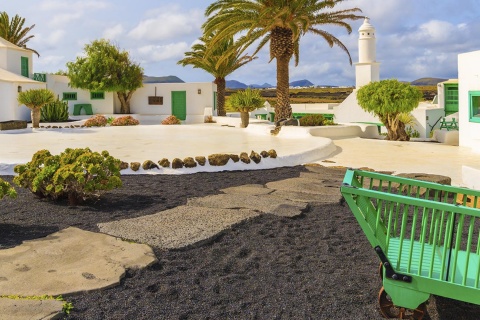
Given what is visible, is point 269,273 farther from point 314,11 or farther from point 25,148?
point 314,11

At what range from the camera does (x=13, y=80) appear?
2808cm

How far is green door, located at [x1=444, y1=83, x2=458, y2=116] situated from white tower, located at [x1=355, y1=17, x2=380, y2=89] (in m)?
4.59

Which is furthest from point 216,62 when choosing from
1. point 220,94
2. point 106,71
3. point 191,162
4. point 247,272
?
point 247,272

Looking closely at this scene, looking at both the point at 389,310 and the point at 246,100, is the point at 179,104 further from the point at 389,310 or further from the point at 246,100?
Answer: the point at 389,310

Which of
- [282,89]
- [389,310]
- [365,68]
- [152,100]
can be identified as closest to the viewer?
[389,310]

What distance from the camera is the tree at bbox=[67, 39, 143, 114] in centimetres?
3562

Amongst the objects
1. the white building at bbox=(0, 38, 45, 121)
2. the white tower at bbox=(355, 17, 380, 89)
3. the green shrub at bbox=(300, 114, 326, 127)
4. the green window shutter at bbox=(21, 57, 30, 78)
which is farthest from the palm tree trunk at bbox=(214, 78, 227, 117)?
the green shrub at bbox=(300, 114, 326, 127)

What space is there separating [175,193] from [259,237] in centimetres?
272

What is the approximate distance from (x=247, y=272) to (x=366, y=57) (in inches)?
1233

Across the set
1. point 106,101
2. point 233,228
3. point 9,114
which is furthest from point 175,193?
point 106,101

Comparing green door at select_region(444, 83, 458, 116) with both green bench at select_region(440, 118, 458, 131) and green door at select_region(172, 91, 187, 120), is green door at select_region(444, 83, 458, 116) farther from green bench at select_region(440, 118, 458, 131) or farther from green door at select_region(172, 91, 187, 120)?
green door at select_region(172, 91, 187, 120)

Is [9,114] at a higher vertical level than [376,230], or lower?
higher

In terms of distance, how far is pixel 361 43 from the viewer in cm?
3372

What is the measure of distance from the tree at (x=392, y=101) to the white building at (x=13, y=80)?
1896 cm
